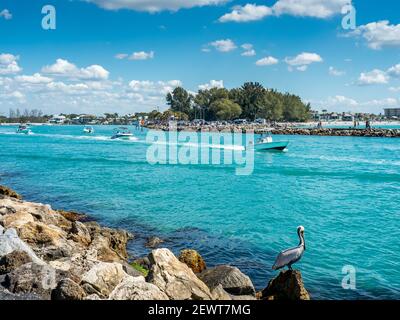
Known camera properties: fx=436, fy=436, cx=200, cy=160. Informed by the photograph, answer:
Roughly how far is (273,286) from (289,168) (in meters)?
42.4

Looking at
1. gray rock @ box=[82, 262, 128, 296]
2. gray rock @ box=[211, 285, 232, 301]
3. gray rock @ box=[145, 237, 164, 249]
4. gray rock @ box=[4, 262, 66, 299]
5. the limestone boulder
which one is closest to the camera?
gray rock @ box=[4, 262, 66, 299]

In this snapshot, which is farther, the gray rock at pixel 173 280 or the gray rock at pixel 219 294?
the gray rock at pixel 219 294

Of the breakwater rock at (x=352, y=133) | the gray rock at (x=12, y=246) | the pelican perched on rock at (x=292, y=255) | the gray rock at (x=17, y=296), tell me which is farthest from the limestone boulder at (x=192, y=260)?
the breakwater rock at (x=352, y=133)

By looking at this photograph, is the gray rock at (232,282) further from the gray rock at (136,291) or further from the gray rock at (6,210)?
the gray rock at (6,210)

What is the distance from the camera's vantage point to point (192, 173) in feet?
163

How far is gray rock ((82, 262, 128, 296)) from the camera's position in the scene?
10.5 metres

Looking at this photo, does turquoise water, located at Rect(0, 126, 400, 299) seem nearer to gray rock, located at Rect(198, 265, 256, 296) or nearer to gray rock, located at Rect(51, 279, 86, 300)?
gray rock, located at Rect(198, 265, 256, 296)

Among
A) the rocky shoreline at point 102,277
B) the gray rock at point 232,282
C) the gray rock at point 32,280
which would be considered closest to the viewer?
the rocky shoreline at point 102,277

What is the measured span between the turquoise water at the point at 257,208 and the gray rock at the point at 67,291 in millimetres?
6888

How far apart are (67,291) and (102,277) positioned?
49.8 inches

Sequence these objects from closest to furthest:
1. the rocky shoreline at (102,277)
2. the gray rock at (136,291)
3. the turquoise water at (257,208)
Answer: the gray rock at (136,291), the rocky shoreline at (102,277), the turquoise water at (257,208)

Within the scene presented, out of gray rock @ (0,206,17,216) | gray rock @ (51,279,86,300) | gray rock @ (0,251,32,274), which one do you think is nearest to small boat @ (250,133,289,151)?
gray rock @ (0,206,17,216)

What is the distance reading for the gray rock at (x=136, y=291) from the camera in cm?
945

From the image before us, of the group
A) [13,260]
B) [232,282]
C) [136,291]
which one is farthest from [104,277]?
[232,282]
